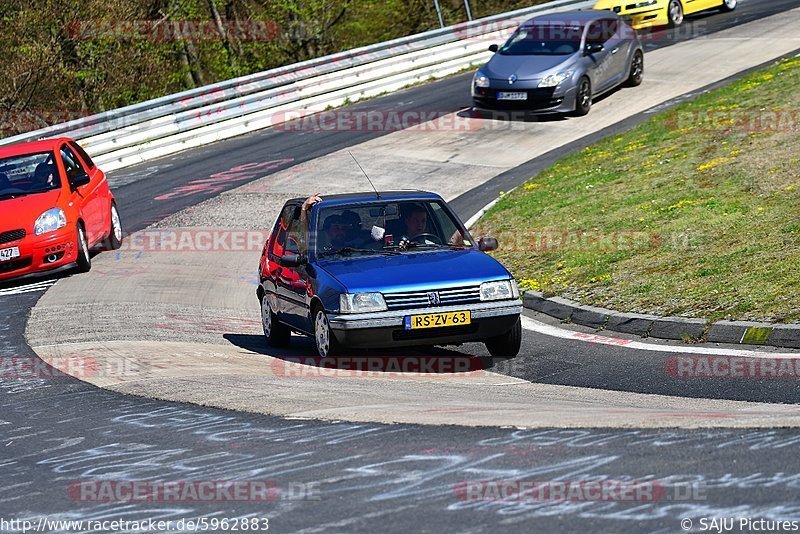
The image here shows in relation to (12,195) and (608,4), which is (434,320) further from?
(608,4)

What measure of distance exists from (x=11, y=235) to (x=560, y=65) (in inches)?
479

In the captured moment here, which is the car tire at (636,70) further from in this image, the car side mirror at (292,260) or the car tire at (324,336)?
the car tire at (324,336)

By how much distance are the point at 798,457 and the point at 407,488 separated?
200cm

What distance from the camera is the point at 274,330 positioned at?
1214 cm

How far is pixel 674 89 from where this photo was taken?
2552 centimetres

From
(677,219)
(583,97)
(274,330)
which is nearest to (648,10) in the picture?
(583,97)

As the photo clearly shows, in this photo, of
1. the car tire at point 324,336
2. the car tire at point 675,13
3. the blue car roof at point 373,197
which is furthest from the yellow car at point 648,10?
the car tire at point 324,336

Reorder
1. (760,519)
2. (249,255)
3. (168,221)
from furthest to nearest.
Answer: (168,221), (249,255), (760,519)

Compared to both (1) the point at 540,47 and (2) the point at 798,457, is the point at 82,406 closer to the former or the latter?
(2) the point at 798,457

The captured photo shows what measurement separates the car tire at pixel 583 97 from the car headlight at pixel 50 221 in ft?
38.5

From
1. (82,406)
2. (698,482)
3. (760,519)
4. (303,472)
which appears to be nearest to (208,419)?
(82,406)

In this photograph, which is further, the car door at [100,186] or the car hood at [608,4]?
the car hood at [608,4]

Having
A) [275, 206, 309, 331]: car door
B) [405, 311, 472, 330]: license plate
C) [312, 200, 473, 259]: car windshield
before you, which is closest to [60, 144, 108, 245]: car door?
[275, 206, 309, 331]: car door

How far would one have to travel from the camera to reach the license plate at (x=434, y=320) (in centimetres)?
999
